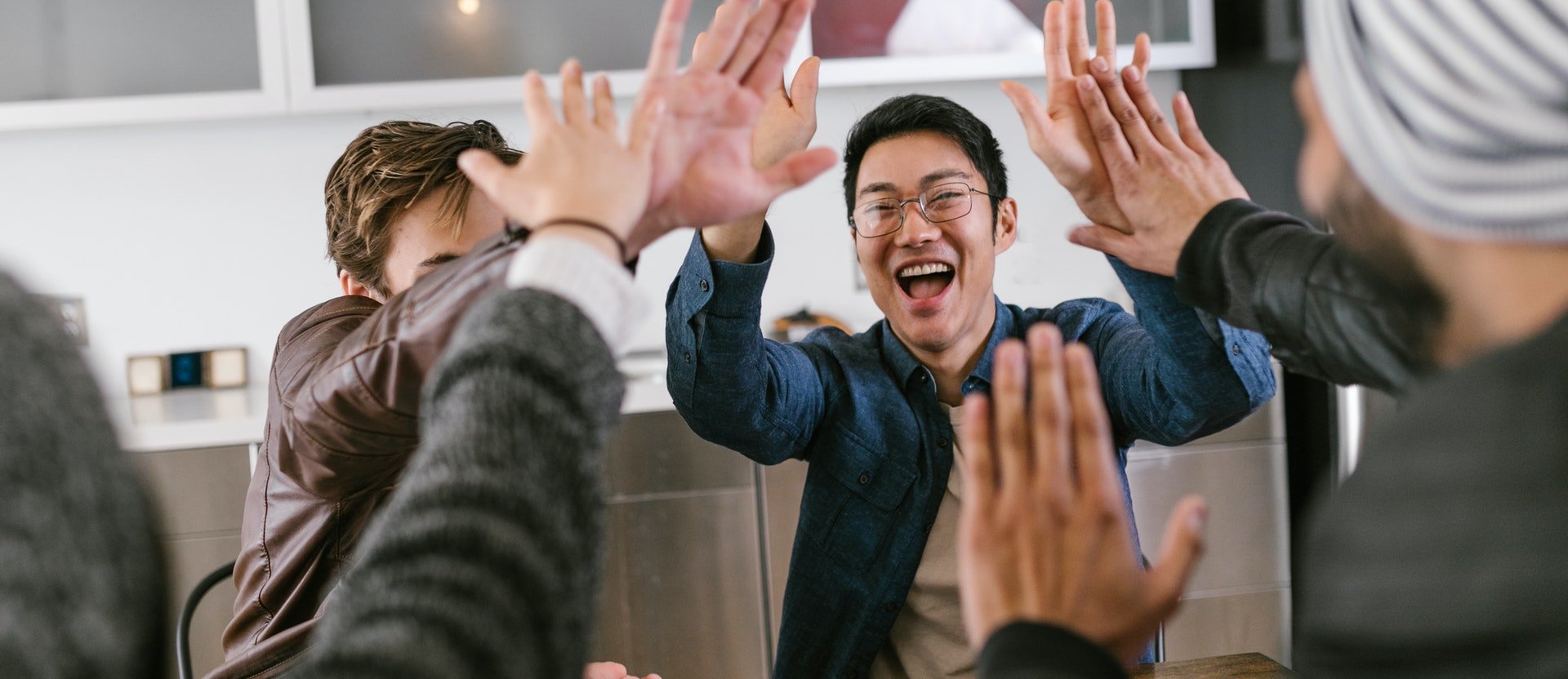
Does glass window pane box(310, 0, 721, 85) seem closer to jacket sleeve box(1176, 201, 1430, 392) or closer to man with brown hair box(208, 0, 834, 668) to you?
man with brown hair box(208, 0, 834, 668)

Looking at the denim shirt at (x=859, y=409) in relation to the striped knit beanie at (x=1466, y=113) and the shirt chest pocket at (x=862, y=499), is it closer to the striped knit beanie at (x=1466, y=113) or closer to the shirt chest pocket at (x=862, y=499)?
the shirt chest pocket at (x=862, y=499)

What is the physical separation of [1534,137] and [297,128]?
3187mm

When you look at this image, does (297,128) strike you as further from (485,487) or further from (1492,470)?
(1492,470)

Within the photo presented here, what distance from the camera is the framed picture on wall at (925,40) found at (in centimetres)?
285

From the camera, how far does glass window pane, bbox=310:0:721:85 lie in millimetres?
2795

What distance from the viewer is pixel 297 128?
3160 mm

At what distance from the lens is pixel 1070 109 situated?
1.15 meters

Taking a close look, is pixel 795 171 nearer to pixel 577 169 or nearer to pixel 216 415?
pixel 577 169

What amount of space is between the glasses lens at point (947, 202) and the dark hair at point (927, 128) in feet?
0.20

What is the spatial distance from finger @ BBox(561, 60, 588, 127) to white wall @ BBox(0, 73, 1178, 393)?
2443 millimetres

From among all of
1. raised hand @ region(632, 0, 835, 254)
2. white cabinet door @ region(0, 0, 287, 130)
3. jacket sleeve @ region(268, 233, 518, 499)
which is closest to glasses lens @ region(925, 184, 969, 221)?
raised hand @ region(632, 0, 835, 254)

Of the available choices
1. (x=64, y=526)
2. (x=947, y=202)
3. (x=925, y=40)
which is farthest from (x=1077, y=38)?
(x=925, y=40)

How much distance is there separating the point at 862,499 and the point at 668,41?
860mm

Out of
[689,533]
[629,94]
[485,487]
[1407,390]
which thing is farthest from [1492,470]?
[629,94]
